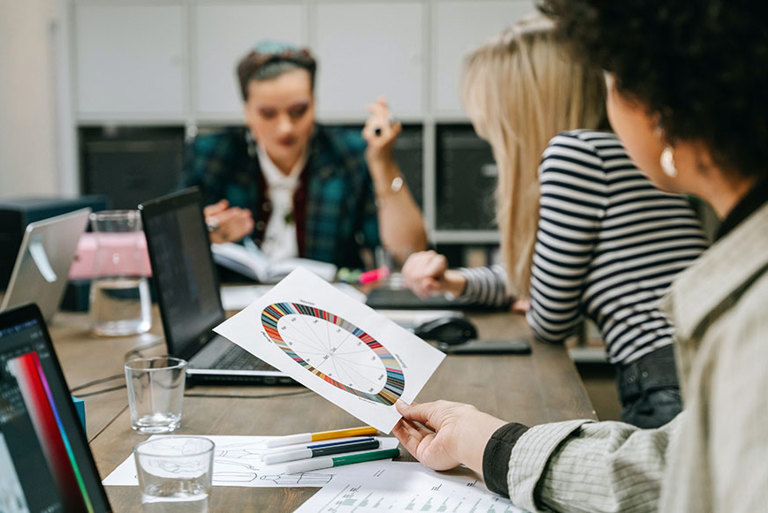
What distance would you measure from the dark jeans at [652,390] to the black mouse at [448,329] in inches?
11.5

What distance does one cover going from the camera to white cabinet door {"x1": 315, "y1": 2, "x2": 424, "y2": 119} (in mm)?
3430

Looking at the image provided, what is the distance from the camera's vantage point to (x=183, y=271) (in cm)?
141

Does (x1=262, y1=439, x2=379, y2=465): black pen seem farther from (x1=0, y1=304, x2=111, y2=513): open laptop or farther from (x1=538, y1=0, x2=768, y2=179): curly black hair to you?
(x1=538, y1=0, x2=768, y2=179): curly black hair

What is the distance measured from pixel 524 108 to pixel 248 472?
1030 mm

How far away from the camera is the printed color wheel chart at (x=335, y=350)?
1.03 meters

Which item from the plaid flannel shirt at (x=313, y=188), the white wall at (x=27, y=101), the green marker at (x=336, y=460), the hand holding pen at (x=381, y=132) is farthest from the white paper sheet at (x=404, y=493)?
the white wall at (x=27, y=101)

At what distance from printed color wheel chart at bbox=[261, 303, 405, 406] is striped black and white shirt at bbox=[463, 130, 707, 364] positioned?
1.68 ft

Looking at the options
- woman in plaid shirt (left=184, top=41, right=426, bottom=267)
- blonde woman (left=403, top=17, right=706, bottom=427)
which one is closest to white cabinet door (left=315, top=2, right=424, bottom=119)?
woman in plaid shirt (left=184, top=41, right=426, bottom=267)

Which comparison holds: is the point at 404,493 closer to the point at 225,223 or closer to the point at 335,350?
the point at 335,350

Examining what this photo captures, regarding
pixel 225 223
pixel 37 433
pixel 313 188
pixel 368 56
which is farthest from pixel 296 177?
pixel 37 433

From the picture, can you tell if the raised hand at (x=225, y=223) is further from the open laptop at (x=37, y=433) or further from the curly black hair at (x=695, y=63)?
the curly black hair at (x=695, y=63)

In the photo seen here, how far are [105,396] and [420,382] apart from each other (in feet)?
1.61

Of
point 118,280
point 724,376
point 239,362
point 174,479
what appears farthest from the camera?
point 118,280

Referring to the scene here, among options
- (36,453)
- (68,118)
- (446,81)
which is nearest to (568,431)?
(36,453)
